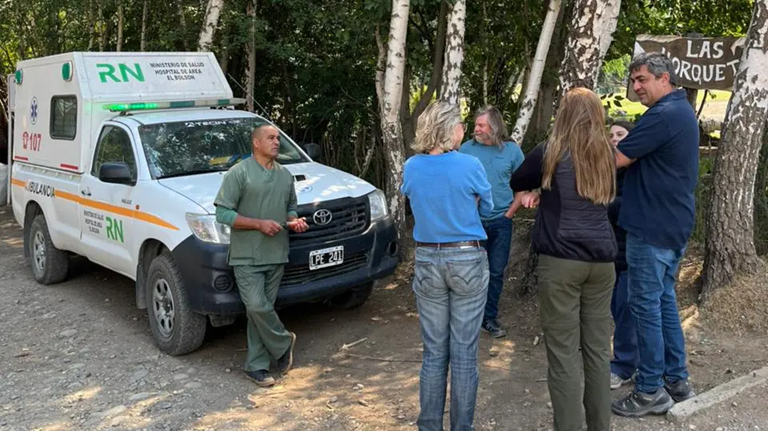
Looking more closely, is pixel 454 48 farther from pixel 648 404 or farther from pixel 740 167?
pixel 648 404

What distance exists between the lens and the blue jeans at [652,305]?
13.1 feet

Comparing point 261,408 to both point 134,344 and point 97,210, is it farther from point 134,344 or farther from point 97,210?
point 97,210

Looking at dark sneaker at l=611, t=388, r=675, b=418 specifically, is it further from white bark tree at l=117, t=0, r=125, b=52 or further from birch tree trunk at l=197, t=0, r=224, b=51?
white bark tree at l=117, t=0, r=125, b=52

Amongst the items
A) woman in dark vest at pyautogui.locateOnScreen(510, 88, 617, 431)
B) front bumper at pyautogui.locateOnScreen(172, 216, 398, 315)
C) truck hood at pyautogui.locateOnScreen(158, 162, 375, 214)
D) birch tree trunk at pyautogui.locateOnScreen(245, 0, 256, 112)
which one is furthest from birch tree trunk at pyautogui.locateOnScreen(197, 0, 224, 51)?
woman in dark vest at pyautogui.locateOnScreen(510, 88, 617, 431)

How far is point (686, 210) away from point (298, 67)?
8.70 m

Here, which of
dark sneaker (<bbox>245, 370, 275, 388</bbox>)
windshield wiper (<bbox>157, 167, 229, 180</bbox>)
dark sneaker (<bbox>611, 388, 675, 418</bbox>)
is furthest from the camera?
windshield wiper (<bbox>157, 167, 229, 180</bbox>)

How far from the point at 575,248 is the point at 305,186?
2.73 m

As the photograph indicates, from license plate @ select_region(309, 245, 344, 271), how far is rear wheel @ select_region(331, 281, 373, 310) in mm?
896

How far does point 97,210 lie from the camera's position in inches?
251

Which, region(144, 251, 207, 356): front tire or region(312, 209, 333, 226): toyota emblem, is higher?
region(312, 209, 333, 226): toyota emblem

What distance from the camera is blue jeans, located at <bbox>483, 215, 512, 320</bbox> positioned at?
217 inches

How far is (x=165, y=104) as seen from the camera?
6.93 m

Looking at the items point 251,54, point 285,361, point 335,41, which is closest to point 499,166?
point 285,361

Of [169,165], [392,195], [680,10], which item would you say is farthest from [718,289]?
[680,10]
